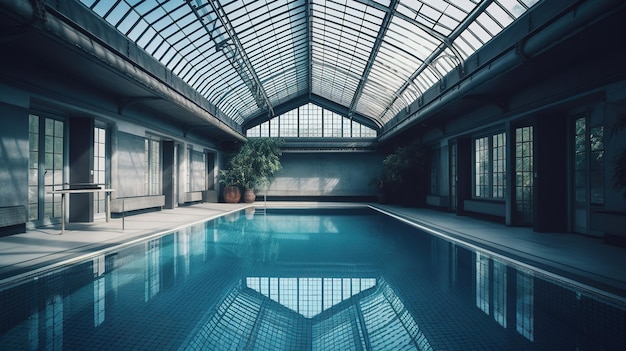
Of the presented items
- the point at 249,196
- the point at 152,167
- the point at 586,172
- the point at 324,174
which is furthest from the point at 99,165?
the point at 324,174

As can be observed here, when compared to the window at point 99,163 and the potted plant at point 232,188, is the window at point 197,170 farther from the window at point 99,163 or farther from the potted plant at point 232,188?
the window at point 99,163

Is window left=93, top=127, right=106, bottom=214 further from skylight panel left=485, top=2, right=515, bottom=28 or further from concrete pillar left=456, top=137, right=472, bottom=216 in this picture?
concrete pillar left=456, top=137, right=472, bottom=216

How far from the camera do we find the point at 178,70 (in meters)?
12.5

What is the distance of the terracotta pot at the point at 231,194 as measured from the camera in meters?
19.1

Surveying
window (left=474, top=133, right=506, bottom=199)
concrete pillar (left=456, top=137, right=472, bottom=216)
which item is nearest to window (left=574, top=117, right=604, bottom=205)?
window (left=474, top=133, right=506, bottom=199)

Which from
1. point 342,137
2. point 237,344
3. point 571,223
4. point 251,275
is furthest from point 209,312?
point 342,137

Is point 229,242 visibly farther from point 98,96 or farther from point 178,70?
point 178,70

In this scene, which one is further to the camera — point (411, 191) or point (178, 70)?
point (411, 191)

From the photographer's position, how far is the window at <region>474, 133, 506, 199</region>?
10.7 meters

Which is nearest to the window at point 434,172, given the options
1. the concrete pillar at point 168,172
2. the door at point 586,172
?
the door at point 586,172

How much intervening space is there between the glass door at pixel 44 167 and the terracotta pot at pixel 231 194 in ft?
33.4

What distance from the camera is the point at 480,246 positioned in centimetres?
643

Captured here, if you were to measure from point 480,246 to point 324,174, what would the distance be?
16232mm

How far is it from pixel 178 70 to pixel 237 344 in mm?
11833
